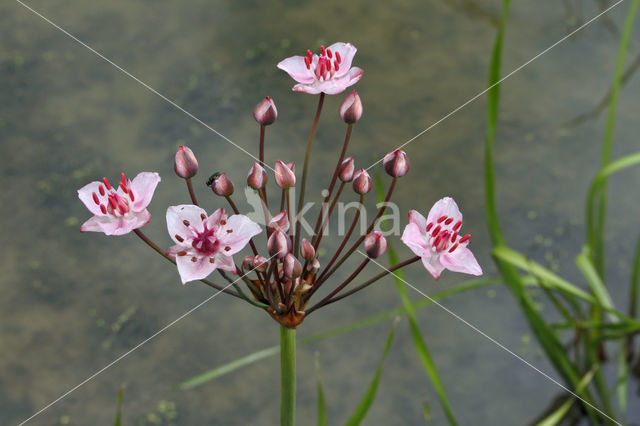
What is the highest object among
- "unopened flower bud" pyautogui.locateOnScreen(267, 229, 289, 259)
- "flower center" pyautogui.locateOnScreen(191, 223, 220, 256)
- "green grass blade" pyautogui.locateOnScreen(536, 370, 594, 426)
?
"unopened flower bud" pyautogui.locateOnScreen(267, 229, 289, 259)

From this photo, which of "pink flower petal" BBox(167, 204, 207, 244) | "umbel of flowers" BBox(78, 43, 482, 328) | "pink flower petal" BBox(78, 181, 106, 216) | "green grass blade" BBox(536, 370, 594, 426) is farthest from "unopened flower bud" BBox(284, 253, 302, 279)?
"green grass blade" BBox(536, 370, 594, 426)

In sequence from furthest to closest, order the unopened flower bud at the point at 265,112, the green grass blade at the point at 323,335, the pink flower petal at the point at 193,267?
the green grass blade at the point at 323,335, the unopened flower bud at the point at 265,112, the pink flower petal at the point at 193,267

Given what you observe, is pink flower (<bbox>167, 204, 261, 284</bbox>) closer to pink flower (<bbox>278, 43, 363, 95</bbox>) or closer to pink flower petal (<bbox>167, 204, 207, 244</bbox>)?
pink flower petal (<bbox>167, 204, 207, 244</bbox>)

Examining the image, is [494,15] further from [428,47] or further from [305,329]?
[305,329]

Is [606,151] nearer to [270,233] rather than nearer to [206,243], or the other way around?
[270,233]

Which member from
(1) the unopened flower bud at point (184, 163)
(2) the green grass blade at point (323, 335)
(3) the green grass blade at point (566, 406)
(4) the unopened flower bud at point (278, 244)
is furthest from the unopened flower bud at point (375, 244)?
(3) the green grass blade at point (566, 406)

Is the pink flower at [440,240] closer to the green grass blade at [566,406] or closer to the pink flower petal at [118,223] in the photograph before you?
the pink flower petal at [118,223]

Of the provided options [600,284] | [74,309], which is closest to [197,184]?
[74,309]
